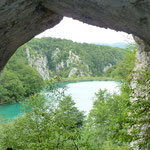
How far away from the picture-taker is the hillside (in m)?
93.8

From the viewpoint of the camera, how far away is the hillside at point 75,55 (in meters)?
93.8

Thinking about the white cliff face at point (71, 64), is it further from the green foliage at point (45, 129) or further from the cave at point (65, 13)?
the cave at point (65, 13)

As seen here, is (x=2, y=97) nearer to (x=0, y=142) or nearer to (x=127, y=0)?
(x=0, y=142)

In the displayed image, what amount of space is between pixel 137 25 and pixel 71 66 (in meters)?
91.2

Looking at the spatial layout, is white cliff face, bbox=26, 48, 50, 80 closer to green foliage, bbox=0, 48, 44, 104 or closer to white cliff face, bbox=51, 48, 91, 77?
white cliff face, bbox=51, 48, 91, 77

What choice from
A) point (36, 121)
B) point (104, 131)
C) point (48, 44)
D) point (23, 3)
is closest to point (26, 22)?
point (23, 3)

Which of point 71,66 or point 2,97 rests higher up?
point 71,66

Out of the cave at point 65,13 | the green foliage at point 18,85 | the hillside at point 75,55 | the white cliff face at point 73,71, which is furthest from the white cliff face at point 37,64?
the cave at point 65,13

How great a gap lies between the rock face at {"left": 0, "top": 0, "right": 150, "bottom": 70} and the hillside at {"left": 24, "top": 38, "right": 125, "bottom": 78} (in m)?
85.9

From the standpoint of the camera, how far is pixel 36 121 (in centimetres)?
609

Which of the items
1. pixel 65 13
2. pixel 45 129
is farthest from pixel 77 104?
pixel 65 13

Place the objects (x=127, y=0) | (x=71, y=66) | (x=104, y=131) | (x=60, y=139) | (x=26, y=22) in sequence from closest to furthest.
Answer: (x=127, y=0) < (x=26, y=22) < (x=60, y=139) < (x=104, y=131) < (x=71, y=66)

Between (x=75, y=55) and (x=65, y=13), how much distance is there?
92.8m

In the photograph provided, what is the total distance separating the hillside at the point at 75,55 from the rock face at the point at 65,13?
282 ft
